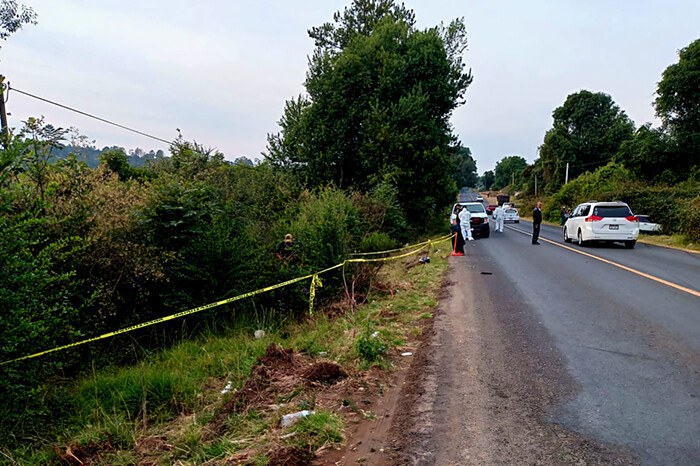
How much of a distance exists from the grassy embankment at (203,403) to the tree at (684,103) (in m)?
31.2

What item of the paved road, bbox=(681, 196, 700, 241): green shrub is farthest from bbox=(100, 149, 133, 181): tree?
bbox=(681, 196, 700, 241): green shrub

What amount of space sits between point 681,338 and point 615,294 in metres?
2.87

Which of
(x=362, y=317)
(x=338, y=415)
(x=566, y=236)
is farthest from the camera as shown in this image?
(x=566, y=236)

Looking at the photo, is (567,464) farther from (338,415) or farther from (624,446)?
(338,415)

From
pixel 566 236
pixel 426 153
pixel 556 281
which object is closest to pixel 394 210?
pixel 426 153

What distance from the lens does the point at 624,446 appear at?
3.38m

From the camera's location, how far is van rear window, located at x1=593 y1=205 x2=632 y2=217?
16.8m

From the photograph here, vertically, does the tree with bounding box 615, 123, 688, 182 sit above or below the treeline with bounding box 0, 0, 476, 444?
above

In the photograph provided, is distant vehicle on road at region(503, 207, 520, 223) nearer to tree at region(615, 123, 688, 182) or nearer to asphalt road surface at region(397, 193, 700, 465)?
tree at region(615, 123, 688, 182)

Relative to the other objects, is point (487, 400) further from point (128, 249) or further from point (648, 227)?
point (648, 227)

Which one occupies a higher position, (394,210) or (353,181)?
(353,181)

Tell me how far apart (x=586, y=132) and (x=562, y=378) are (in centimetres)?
6441

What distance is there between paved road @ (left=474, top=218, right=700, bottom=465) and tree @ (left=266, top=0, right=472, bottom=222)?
12673 mm

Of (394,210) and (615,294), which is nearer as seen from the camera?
(615,294)
